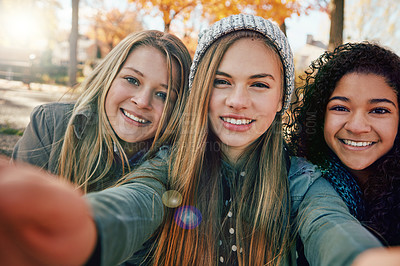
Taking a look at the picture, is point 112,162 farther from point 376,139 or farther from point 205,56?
point 376,139

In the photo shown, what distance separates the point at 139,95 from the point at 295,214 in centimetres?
158

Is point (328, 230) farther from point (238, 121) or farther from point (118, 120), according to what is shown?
point (118, 120)

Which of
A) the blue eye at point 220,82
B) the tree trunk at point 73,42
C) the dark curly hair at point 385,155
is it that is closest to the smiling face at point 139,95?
the blue eye at point 220,82

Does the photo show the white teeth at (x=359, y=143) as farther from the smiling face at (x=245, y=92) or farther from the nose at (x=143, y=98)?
the nose at (x=143, y=98)

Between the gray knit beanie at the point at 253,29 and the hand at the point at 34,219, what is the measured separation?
5.38ft

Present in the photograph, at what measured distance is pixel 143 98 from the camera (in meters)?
2.29

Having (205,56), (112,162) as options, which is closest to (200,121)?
(205,56)

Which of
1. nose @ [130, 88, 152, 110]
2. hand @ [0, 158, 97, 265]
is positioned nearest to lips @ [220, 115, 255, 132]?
nose @ [130, 88, 152, 110]

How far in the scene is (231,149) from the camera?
7.01 feet

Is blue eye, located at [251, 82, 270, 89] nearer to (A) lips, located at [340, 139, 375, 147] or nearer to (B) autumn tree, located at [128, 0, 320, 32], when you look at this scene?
(A) lips, located at [340, 139, 375, 147]

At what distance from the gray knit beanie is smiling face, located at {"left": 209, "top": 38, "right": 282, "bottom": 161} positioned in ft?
0.26

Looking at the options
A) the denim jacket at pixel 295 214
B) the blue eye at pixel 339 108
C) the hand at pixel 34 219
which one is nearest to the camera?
the hand at pixel 34 219

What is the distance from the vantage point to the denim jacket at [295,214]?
3.34 feet

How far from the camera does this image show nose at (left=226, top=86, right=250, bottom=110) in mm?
1894
